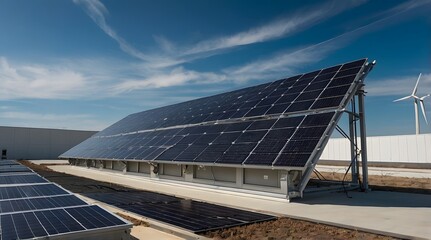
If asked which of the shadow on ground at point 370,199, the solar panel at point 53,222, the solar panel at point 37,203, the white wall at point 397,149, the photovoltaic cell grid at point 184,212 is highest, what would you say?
the white wall at point 397,149

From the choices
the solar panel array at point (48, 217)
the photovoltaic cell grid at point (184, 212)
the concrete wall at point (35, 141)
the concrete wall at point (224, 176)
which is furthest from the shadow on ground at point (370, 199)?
the concrete wall at point (35, 141)

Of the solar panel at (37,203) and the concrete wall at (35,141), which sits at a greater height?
the concrete wall at (35,141)

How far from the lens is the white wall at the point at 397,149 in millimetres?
37219

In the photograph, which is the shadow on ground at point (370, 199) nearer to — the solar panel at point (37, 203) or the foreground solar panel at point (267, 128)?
the foreground solar panel at point (267, 128)

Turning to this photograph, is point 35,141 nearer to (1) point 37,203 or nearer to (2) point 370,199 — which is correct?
(1) point 37,203

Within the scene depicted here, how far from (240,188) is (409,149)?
3103 centimetres

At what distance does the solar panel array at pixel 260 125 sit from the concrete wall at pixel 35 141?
43.9 metres

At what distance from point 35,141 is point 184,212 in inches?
2457

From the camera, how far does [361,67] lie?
1689cm

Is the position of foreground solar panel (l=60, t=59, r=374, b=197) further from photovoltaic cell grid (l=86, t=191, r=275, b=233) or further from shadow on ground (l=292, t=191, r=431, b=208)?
photovoltaic cell grid (l=86, t=191, r=275, b=233)

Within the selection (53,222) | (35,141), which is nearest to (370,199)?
(53,222)

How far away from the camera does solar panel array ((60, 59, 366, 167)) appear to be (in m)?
14.8

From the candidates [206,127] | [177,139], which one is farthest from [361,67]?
[177,139]

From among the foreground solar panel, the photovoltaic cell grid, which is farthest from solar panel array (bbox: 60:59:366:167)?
the photovoltaic cell grid
